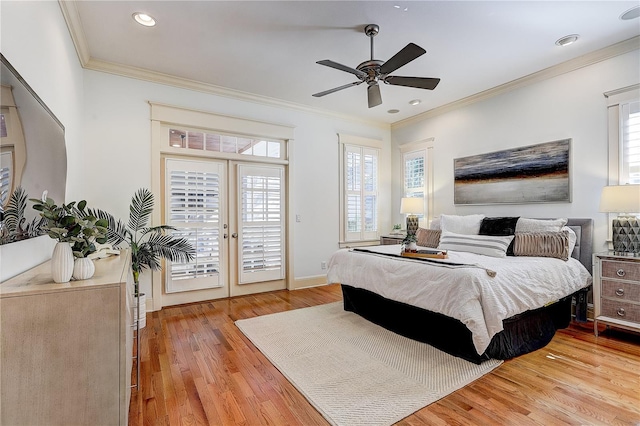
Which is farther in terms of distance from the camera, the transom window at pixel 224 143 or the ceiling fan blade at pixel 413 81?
the transom window at pixel 224 143

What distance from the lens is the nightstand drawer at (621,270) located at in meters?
2.72

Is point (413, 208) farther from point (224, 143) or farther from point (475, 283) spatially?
point (224, 143)

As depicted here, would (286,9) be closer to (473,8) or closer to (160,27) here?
(160,27)

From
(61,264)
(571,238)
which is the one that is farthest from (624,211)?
(61,264)

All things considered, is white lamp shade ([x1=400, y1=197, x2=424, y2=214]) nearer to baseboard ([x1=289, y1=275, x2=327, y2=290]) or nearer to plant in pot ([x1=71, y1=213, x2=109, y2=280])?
baseboard ([x1=289, y1=275, x2=327, y2=290])

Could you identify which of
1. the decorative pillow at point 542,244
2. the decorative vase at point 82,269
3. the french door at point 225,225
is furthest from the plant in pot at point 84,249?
the decorative pillow at point 542,244

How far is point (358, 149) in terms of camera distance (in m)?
5.53

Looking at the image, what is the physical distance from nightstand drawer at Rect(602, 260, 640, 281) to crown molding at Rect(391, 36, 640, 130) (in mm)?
2175

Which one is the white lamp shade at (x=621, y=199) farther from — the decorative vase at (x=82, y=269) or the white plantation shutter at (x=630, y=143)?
the decorative vase at (x=82, y=269)

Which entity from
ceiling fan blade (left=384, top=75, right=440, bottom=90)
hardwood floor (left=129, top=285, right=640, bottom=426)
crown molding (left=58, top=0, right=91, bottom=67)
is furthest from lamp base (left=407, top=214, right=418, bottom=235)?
crown molding (left=58, top=0, right=91, bottom=67)

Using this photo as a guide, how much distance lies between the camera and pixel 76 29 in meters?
2.77

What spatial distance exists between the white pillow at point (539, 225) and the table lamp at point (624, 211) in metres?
0.42

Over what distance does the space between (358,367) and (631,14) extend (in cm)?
382

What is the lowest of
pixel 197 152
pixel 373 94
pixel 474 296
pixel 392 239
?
pixel 474 296
